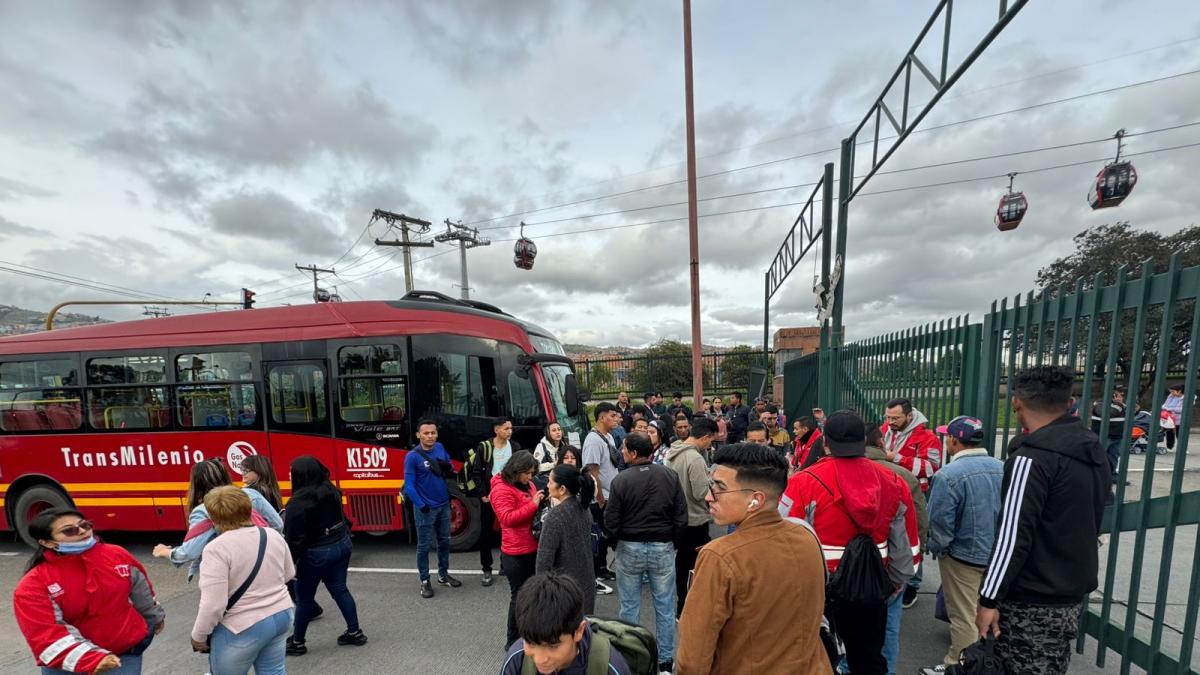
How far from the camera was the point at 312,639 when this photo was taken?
154 inches

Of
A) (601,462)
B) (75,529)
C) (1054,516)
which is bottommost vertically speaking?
(601,462)

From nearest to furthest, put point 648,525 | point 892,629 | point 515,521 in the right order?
point 892,629, point 648,525, point 515,521

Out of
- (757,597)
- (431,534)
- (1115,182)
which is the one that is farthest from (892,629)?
(1115,182)

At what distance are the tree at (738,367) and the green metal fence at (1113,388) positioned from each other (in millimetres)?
9604

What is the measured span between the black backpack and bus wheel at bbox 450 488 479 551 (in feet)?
13.8

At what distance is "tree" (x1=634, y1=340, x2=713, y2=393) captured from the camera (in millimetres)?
15930

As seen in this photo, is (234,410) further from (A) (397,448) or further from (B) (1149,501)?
(B) (1149,501)

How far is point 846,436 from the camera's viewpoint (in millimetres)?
2561

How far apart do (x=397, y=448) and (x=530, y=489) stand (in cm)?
256

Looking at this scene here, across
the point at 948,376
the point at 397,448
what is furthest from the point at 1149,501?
the point at 397,448

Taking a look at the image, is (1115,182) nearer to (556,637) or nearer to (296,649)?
(556,637)

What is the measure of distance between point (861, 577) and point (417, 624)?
3621 mm

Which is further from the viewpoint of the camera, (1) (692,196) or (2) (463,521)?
(1) (692,196)

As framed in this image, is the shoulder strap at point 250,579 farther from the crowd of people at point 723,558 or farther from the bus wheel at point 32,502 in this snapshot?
the bus wheel at point 32,502
